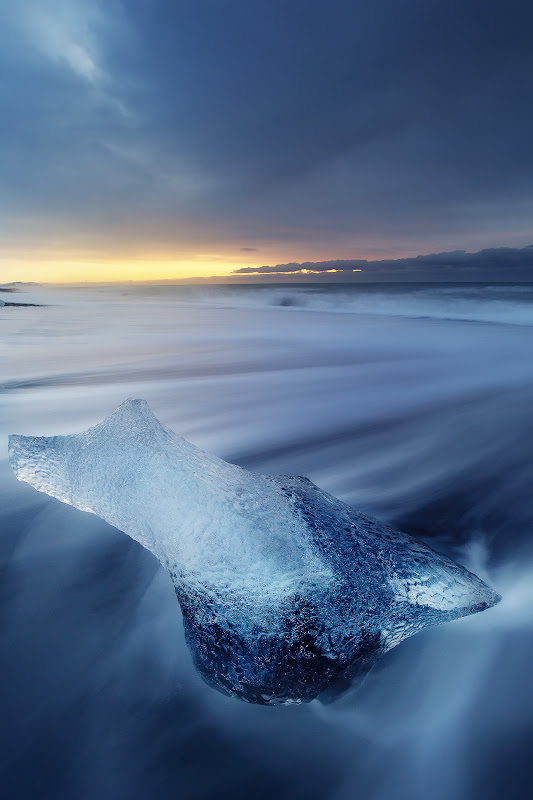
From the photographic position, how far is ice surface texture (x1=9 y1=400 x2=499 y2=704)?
38.2 inches

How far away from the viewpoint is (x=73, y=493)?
1365mm

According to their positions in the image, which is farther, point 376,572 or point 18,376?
point 18,376

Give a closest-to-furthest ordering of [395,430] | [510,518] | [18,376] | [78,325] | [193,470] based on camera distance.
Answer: [193,470] → [510,518] → [395,430] → [18,376] → [78,325]

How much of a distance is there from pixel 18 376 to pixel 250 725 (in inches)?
188

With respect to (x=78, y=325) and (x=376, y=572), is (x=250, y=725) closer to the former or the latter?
(x=376, y=572)

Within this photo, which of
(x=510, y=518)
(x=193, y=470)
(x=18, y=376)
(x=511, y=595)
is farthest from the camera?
(x=18, y=376)

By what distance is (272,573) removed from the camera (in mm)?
990

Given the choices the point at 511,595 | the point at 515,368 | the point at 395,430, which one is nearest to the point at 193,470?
the point at 511,595

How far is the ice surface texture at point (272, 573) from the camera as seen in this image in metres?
0.97

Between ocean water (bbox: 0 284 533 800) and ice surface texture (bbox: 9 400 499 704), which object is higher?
ice surface texture (bbox: 9 400 499 704)

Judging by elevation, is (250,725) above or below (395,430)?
above

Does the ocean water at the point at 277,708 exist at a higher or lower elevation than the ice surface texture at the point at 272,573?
lower

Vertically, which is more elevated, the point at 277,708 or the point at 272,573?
the point at 272,573

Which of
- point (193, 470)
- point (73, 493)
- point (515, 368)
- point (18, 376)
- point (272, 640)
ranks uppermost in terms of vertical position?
point (193, 470)
